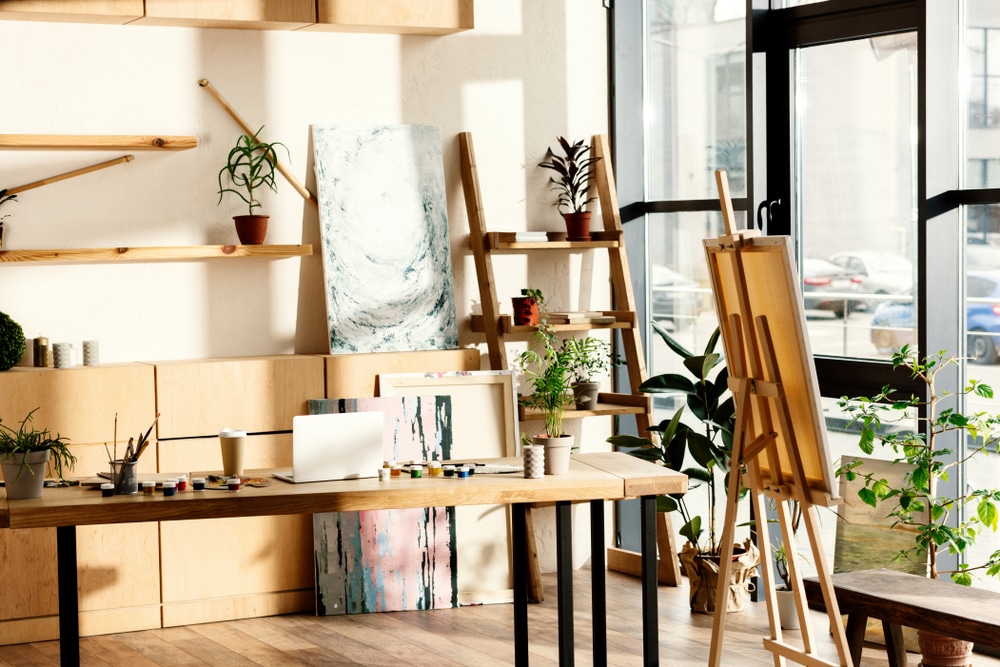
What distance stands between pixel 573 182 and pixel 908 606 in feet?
9.49

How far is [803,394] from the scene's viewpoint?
3547mm

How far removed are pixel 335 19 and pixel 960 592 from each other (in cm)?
339

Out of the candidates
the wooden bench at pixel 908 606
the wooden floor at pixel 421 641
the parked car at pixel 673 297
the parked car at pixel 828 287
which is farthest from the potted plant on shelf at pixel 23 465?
the parked car at pixel 673 297

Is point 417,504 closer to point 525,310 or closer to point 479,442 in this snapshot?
point 479,442

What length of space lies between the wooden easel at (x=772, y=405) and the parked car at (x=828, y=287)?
1547mm

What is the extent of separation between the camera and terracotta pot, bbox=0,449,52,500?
11.6ft

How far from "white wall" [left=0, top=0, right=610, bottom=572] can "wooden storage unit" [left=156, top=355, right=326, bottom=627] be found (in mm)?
301

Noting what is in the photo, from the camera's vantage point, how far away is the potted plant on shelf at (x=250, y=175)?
5.43 meters

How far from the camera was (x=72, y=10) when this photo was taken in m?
5.09

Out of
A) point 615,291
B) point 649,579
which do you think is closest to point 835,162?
point 615,291

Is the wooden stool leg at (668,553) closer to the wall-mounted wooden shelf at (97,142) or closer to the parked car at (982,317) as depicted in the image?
the parked car at (982,317)

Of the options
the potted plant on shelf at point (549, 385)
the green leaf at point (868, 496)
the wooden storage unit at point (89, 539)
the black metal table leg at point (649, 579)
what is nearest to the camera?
the black metal table leg at point (649, 579)

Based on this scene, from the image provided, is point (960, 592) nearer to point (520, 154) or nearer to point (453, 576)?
point (453, 576)

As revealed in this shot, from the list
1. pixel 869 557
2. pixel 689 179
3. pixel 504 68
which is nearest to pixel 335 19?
pixel 504 68
